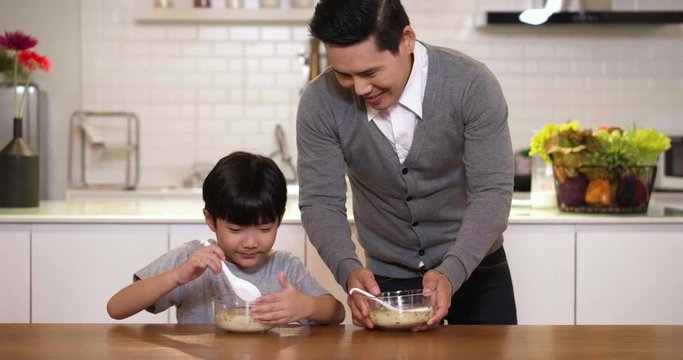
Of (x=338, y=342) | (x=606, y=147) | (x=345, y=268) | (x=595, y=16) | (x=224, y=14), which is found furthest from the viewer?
(x=224, y=14)

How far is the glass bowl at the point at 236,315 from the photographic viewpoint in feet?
6.21

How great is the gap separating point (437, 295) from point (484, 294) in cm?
66

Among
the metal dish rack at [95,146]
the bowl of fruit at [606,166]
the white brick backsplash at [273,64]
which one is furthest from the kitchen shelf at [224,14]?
the bowl of fruit at [606,166]

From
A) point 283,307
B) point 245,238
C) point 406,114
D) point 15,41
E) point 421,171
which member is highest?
point 15,41

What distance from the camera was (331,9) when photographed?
215 cm

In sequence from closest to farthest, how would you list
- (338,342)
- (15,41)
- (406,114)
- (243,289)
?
(338,342)
(243,289)
(406,114)
(15,41)

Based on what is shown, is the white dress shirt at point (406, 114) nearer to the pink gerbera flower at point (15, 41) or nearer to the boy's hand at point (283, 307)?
the boy's hand at point (283, 307)

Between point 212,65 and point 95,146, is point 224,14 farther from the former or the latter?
point 95,146

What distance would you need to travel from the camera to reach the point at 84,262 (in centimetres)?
340

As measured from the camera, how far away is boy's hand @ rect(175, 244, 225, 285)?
2.00 metres

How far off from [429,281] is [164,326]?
0.53m

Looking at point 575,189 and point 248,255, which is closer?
point 248,255

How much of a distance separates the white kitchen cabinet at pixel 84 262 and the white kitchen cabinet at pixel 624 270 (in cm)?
138

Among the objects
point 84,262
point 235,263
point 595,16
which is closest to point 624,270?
point 235,263
